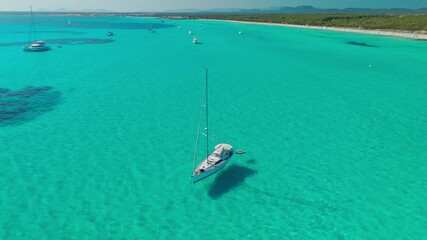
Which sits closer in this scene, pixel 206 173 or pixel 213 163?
pixel 206 173

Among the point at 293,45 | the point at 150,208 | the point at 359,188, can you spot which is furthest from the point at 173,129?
the point at 293,45

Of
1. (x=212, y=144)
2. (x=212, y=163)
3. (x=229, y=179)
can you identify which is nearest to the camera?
(x=212, y=163)

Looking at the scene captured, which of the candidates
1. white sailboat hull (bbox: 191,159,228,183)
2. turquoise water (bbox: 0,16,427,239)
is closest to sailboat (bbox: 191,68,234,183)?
white sailboat hull (bbox: 191,159,228,183)

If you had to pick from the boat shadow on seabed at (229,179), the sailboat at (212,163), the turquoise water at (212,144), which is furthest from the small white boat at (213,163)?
the turquoise water at (212,144)

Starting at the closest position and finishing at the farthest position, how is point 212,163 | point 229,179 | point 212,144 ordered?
point 212,163
point 229,179
point 212,144

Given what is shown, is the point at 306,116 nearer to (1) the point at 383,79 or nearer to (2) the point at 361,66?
(1) the point at 383,79

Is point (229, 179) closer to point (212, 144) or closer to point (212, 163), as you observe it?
point (212, 163)

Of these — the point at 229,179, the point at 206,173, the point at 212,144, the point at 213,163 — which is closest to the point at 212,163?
the point at 213,163
